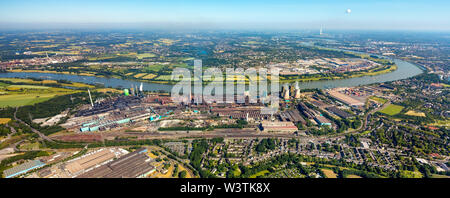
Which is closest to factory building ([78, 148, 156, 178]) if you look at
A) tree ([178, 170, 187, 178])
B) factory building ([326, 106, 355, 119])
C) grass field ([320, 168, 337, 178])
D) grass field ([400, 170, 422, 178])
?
tree ([178, 170, 187, 178])

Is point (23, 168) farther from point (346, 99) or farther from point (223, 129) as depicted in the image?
point (346, 99)

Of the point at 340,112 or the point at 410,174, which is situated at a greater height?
the point at 340,112

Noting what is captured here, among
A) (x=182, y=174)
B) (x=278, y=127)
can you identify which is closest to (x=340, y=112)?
(x=278, y=127)

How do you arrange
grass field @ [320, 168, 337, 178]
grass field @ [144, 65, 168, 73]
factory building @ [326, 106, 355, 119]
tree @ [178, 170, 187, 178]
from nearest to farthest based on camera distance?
tree @ [178, 170, 187, 178]
grass field @ [320, 168, 337, 178]
factory building @ [326, 106, 355, 119]
grass field @ [144, 65, 168, 73]

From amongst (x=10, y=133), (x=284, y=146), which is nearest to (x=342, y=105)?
(x=284, y=146)

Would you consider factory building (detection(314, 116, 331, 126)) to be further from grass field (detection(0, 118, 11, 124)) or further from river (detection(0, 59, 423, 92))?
grass field (detection(0, 118, 11, 124))

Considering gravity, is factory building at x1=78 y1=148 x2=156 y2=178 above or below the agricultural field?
below
